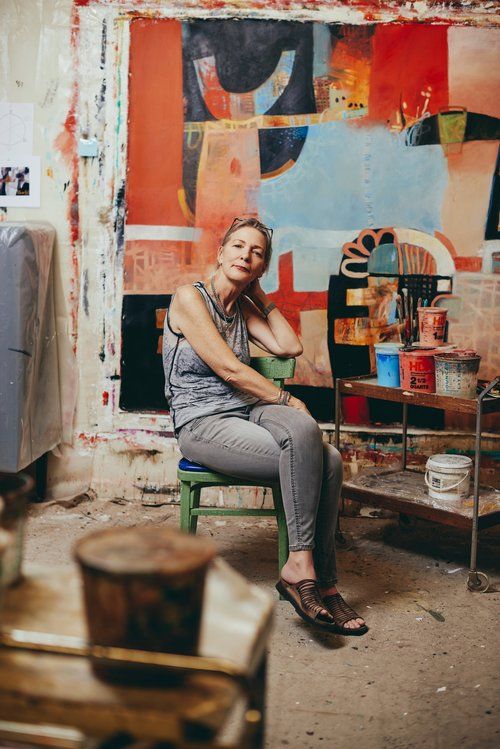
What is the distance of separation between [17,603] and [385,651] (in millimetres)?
1630

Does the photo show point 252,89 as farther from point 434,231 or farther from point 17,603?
point 17,603

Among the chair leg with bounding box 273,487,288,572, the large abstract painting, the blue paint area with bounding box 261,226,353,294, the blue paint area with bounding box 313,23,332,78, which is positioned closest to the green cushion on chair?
the chair leg with bounding box 273,487,288,572

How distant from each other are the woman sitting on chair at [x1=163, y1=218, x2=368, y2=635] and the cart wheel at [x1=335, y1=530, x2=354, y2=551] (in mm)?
723

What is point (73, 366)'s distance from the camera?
391 cm

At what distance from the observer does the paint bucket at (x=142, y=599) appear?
992mm

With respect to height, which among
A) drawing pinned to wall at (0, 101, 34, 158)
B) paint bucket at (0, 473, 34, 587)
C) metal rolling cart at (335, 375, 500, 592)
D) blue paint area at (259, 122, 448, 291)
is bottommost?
metal rolling cart at (335, 375, 500, 592)

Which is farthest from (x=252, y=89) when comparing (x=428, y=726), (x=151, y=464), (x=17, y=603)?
(x=17, y=603)

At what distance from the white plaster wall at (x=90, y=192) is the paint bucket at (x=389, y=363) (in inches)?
41.0

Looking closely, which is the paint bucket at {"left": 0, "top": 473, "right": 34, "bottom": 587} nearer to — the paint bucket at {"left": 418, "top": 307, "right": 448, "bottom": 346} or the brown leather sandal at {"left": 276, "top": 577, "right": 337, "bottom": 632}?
the brown leather sandal at {"left": 276, "top": 577, "right": 337, "bottom": 632}

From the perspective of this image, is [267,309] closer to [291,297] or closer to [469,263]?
[291,297]

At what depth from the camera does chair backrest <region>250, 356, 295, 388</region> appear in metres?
3.15

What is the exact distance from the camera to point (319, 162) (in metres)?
3.72

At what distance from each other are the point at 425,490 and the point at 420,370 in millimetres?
542

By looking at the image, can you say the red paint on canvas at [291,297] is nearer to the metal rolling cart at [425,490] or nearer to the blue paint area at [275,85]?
the metal rolling cart at [425,490]
